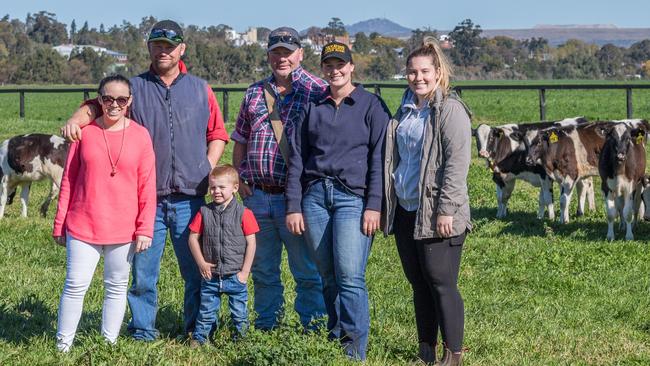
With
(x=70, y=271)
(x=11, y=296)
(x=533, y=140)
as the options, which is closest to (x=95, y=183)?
(x=70, y=271)

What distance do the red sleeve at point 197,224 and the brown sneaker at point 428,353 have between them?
166cm

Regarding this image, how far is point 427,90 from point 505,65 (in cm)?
12518

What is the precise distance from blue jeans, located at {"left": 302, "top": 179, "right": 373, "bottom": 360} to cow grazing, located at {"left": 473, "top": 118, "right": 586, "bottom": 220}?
9190mm

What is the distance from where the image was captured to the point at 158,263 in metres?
7.08

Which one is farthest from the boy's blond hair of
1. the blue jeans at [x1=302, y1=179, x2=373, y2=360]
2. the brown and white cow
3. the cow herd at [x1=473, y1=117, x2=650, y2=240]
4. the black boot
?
the brown and white cow

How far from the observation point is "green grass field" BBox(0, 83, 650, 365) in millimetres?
6715

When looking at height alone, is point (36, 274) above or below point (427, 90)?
below

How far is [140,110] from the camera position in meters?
6.80

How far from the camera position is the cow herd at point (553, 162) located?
1405 centimetres

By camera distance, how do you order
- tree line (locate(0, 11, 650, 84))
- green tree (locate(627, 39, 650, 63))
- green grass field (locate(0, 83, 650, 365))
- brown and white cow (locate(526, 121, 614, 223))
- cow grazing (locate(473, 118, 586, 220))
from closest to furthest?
1. green grass field (locate(0, 83, 650, 365))
2. cow grazing (locate(473, 118, 586, 220))
3. brown and white cow (locate(526, 121, 614, 223))
4. tree line (locate(0, 11, 650, 84))
5. green tree (locate(627, 39, 650, 63))

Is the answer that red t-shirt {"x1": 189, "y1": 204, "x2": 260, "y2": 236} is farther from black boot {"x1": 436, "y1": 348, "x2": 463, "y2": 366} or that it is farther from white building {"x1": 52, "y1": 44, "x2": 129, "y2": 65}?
white building {"x1": 52, "y1": 44, "x2": 129, "y2": 65}

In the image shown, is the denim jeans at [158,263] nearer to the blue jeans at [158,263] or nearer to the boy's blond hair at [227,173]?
the blue jeans at [158,263]

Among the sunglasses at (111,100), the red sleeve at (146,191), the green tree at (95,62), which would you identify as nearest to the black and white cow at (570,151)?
the red sleeve at (146,191)

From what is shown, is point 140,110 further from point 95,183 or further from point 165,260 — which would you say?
point 165,260
